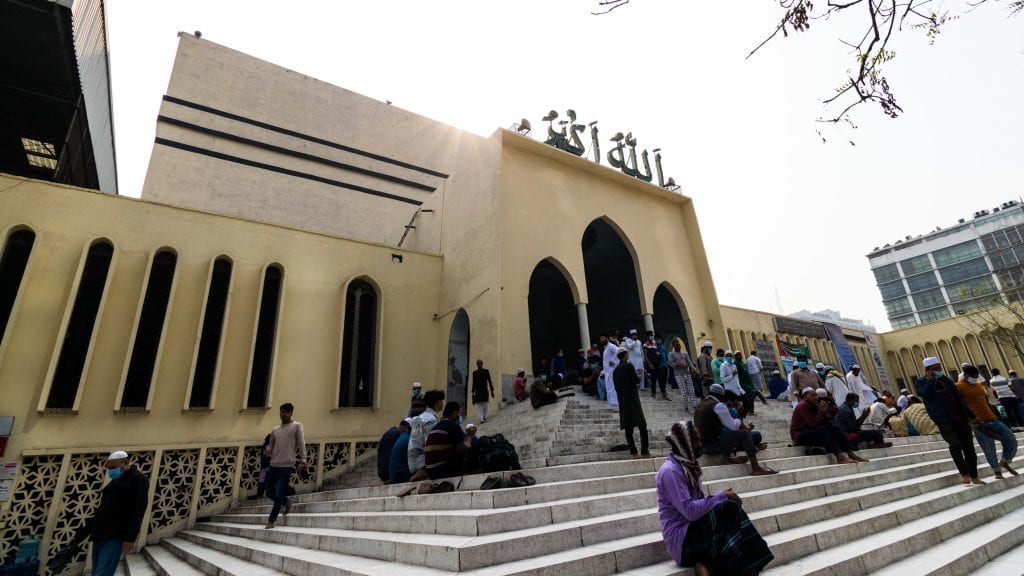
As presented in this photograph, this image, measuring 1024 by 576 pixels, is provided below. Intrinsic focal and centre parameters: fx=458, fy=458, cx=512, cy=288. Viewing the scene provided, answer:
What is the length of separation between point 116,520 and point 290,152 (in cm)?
1872

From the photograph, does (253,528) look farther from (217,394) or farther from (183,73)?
(183,73)

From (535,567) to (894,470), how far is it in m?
5.72

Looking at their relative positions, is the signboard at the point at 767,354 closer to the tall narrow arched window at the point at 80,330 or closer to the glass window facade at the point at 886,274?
the tall narrow arched window at the point at 80,330

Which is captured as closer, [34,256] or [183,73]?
[34,256]

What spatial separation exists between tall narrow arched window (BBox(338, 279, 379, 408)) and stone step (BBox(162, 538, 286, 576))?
436 centimetres

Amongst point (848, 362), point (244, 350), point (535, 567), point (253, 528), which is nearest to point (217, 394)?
point (244, 350)

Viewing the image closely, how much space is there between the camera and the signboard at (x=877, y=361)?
22.9m

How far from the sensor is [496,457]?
4.79 m

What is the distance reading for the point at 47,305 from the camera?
8.59m

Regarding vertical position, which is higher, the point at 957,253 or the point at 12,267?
the point at 957,253

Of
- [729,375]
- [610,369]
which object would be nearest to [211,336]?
[610,369]

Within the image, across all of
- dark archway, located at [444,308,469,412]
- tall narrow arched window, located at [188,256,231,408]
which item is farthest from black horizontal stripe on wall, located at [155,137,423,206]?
dark archway, located at [444,308,469,412]

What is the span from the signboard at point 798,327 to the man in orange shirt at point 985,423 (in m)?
14.7

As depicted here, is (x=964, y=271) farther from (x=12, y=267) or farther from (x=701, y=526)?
(x=12, y=267)
